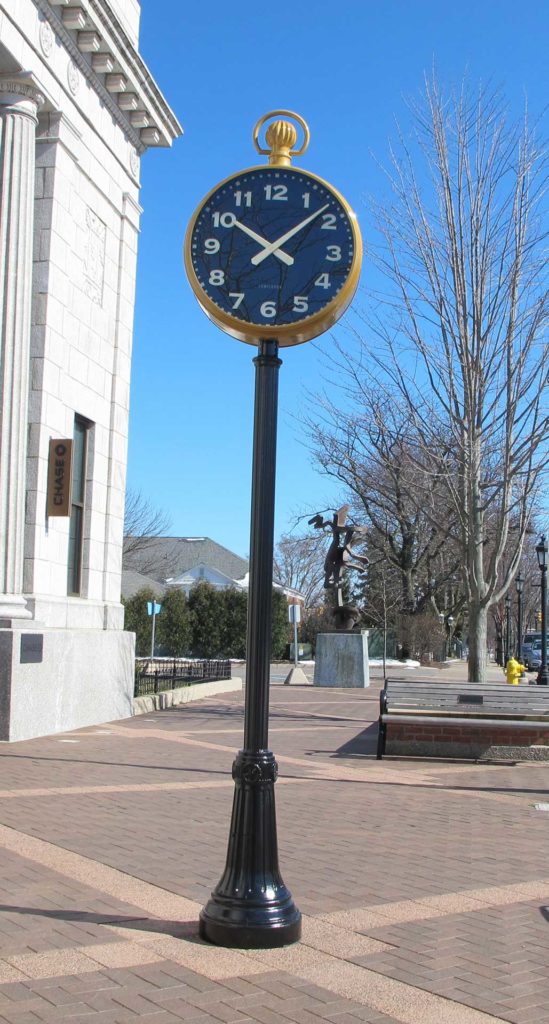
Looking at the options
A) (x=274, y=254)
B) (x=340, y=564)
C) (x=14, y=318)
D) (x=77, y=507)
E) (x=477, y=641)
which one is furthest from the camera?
(x=340, y=564)

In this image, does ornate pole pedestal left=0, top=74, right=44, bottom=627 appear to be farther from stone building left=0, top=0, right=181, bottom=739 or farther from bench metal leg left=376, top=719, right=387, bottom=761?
bench metal leg left=376, top=719, right=387, bottom=761

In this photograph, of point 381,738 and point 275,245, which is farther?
point 381,738

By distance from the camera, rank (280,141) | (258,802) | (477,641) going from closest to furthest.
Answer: (258,802), (280,141), (477,641)

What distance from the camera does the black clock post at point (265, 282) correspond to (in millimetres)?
5121

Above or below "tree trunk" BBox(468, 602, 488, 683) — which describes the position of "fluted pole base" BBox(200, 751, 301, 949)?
below

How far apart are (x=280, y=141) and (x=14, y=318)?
26.3 ft

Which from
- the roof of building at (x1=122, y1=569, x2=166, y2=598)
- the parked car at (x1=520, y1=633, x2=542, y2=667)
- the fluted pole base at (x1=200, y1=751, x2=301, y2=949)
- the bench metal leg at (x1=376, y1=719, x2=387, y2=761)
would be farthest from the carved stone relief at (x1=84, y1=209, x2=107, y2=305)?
the roof of building at (x1=122, y1=569, x2=166, y2=598)

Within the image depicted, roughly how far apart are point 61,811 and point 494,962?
4303 millimetres

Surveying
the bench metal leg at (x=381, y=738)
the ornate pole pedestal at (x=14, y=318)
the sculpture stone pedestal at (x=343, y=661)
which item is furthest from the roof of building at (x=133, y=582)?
the bench metal leg at (x=381, y=738)

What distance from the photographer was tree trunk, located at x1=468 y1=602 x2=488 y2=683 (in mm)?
16234

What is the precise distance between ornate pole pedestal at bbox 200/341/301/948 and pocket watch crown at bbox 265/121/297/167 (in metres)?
1.33

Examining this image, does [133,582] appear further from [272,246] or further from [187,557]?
[272,246]

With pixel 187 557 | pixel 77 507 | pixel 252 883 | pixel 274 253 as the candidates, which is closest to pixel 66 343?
pixel 77 507

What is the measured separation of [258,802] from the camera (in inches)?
198
